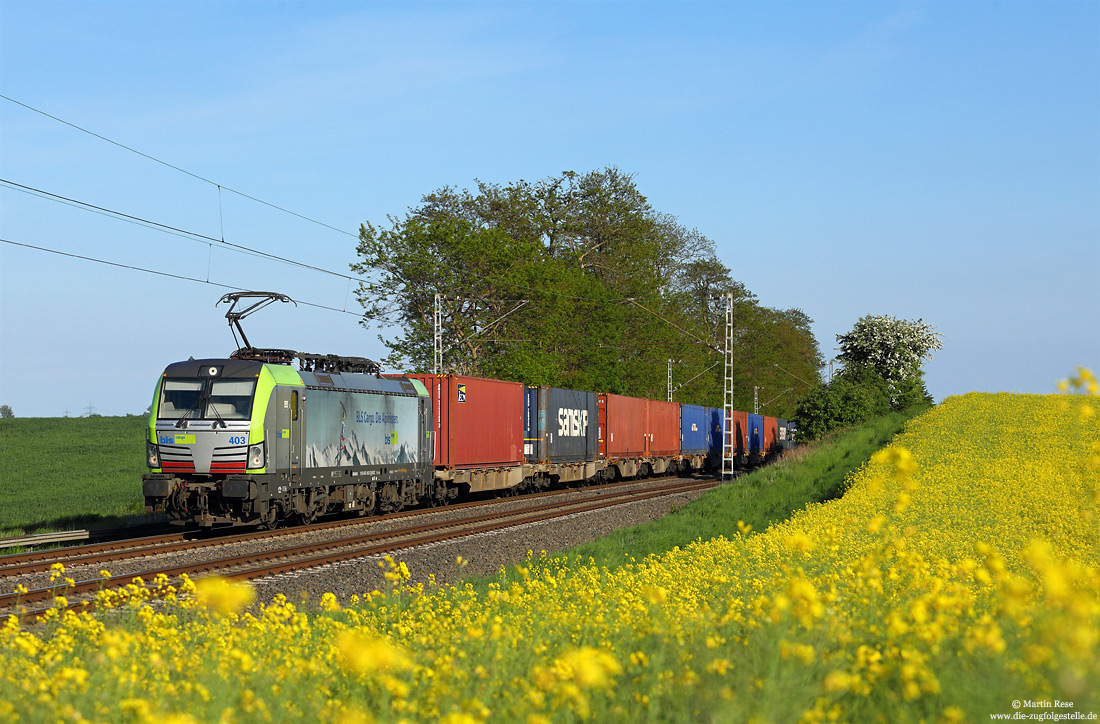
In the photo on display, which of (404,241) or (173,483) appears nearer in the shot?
(173,483)

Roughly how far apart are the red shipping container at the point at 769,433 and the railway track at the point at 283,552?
36889 mm

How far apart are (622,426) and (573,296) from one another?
1662 cm

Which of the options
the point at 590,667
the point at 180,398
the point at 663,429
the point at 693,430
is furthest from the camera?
the point at 693,430

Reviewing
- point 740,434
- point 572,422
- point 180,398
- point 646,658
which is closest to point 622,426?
point 572,422

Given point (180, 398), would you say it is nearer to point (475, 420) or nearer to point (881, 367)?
point (475, 420)

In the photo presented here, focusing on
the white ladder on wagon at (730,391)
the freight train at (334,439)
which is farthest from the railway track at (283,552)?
the white ladder on wagon at (730,391)

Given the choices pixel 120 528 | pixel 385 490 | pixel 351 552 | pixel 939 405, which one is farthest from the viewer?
pixel 939 405

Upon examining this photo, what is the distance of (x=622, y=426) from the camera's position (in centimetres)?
3991

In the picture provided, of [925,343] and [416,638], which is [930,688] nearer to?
[416,638]

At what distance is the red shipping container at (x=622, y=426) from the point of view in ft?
127

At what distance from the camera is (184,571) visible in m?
14.4

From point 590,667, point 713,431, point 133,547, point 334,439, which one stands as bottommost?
point 133,547

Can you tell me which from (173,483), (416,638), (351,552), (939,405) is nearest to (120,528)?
(173,483)

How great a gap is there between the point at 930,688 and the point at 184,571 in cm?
1315
